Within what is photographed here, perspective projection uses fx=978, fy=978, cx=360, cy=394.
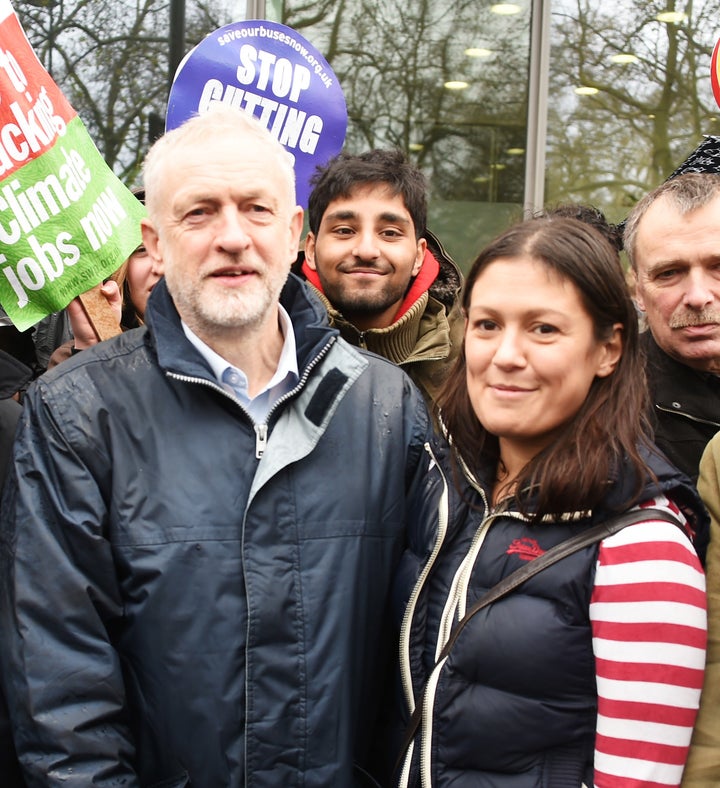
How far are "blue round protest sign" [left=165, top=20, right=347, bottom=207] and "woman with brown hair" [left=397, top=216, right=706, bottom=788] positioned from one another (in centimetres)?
185

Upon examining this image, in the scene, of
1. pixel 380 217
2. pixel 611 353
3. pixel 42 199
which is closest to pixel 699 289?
pixel 611 353

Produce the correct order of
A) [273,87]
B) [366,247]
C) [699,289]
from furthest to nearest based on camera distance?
1. [273,87]
2. [366,247]
3. [699,289]

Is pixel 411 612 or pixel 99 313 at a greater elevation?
pixel 99 313

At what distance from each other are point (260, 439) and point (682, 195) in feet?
4.10

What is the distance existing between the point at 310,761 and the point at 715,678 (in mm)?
798

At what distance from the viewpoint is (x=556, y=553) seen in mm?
1732

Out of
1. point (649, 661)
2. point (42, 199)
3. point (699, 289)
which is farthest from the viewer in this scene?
point (42, 199)

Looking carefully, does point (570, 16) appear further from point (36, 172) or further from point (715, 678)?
point (715, 678)

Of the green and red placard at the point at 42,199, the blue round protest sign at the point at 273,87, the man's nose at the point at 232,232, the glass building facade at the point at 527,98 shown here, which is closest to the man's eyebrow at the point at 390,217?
the blue round protest sign at the point at 273,87

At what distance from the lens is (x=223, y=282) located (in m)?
2.11

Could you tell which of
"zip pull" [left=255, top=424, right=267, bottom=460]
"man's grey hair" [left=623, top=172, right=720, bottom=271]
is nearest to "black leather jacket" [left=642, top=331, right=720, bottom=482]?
"man's grey hair" [left=623, top=172, right=720, bottom=271]

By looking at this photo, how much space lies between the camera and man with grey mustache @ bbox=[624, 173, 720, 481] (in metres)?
2.38

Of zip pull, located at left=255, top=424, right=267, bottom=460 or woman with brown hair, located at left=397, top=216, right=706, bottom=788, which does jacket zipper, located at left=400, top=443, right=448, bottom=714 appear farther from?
zip pull, located at left=255, top=424, right=267, bottom=460

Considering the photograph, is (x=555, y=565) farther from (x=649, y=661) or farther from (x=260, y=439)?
(x=260, y=439)
